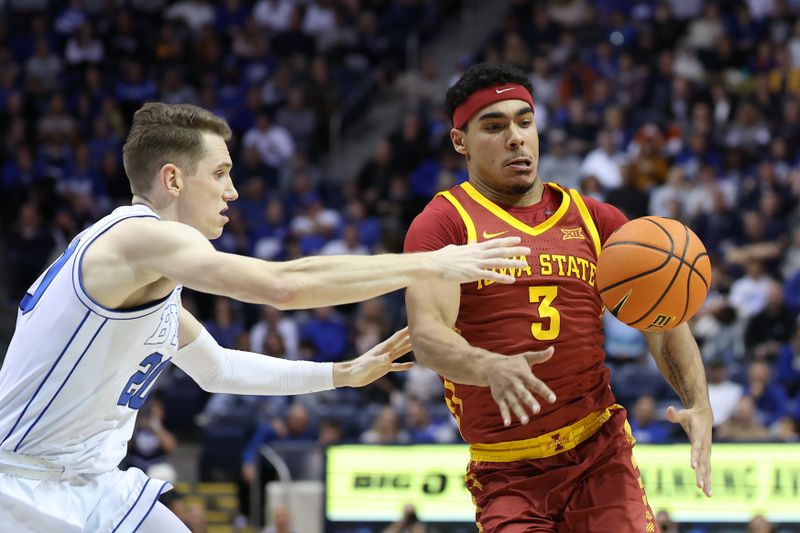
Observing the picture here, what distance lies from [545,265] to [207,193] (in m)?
1.62

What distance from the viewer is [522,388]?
4.78 metres

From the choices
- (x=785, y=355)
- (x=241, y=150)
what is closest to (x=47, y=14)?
(x=241, y=150)

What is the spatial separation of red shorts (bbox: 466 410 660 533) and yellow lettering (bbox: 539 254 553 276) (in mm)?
801

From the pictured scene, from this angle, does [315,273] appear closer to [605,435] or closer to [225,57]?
[605,435]

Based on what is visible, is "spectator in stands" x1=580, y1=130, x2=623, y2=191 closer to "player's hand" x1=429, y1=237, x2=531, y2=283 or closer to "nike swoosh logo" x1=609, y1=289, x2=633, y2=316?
"nike swoosh logo" x1=609, y1=289, x2=633, y2=316

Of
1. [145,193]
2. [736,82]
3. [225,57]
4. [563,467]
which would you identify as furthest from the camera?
[225,57]

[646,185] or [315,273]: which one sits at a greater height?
[646,185]

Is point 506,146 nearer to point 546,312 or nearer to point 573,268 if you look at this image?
point 573,268

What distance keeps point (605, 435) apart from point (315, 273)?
73.4 inches

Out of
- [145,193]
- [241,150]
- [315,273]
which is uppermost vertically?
[241,150]

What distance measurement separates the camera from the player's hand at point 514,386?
4773mm

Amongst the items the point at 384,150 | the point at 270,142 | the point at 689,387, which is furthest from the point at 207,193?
the point at 270,142

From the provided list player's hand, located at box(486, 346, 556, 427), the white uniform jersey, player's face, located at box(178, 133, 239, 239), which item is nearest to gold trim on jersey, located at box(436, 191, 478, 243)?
player's hand, located at box(486, 346, 556, 427)

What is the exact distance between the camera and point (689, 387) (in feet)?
19.1
